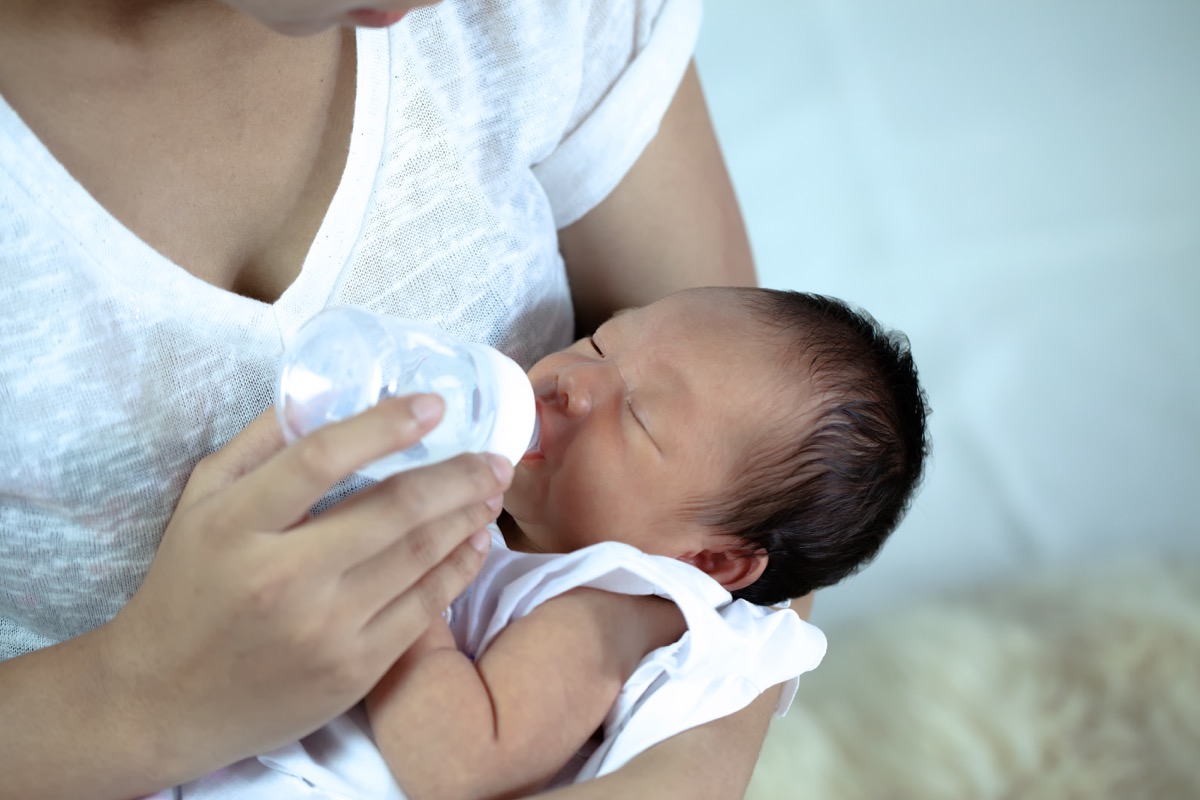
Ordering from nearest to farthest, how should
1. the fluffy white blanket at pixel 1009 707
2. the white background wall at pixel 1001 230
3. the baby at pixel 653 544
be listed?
the baby at pixel 653 544 → the fluffy white blanket at pixel 1009 707 → the white background wall at pixel 1001 230

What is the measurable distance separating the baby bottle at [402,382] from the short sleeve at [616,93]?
33cm

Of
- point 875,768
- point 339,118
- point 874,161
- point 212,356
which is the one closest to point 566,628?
point 212,356

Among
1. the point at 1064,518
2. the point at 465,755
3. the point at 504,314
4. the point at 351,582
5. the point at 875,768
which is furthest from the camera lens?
the point at 1064,518

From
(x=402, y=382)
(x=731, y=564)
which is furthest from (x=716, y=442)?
(x=402, y=382)

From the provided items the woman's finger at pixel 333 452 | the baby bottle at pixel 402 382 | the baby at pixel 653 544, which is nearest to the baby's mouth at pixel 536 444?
the baby at pixel 653 544

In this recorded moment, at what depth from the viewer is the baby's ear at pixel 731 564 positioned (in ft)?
3.70

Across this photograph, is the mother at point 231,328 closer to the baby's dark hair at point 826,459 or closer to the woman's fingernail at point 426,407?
the woman's fingernail at point 426,407

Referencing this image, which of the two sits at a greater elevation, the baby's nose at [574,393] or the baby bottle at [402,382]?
the baby bottle at [402,382]

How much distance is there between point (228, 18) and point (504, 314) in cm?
35

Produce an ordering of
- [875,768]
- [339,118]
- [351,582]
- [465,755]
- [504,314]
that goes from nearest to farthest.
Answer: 1. [351,582]
2. [465,755]
3. [339,118]
4. [504,314]
5. [875,768]

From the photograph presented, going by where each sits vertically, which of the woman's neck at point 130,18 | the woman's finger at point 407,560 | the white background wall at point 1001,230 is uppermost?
the woman's neck at point 130,18

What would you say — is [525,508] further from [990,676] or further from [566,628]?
[990,676]

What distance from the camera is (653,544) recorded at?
1108mm

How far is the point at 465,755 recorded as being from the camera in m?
0.90
